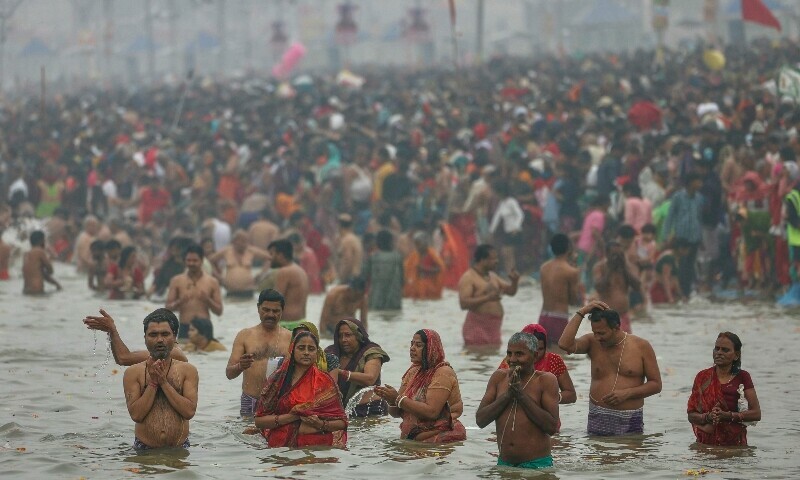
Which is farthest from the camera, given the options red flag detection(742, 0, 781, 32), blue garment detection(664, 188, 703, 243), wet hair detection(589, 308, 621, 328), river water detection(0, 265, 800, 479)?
red flag detection(742, 0, 781, 32)

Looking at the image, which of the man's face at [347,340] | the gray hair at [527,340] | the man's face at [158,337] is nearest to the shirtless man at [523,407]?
the gray hair at [527,340]

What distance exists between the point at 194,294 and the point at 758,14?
13.7 metres

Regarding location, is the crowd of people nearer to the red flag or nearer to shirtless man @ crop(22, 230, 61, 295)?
shirtless man @ crop(22, 230, 61, 295)

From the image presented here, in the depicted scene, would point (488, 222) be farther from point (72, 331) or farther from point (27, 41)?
point (27, 41)

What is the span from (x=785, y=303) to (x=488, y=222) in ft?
→ 17.3

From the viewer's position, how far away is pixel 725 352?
9734mm

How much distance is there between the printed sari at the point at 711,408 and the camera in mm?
9859

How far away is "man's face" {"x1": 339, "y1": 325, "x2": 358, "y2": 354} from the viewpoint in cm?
1106

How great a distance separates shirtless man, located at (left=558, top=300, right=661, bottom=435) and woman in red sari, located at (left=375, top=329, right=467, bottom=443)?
0.75m

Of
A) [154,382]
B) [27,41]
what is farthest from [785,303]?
[27,41]

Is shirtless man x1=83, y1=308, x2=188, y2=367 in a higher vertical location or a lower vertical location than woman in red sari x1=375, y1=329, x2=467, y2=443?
higher

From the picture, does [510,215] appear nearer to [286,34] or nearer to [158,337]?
[158,337]

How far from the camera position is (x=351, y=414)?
460 inches

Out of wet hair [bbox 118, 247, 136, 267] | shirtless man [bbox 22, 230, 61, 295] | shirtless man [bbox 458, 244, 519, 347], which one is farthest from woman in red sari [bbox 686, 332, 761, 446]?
shirtless man [bbox 22, 230, 61, 295]
